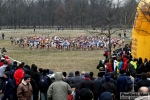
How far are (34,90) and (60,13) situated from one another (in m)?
82.5

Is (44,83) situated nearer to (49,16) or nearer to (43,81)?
(43,81)

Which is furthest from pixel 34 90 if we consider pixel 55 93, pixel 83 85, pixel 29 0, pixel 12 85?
pixel 29 0

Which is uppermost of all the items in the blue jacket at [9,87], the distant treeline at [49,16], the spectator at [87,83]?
the distant treeline at [49,16]

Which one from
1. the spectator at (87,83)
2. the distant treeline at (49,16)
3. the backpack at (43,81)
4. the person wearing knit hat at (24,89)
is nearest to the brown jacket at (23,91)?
the person wearing knit hat at (24,89)

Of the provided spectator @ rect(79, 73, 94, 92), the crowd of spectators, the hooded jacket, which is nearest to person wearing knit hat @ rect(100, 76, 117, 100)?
the crowd of spectators

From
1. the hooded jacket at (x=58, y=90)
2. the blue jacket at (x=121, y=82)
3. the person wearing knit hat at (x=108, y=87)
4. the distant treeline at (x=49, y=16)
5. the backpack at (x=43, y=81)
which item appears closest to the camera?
the hooded jacket at (x=58, y=90)

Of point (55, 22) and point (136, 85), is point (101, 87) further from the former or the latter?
point (55, 22)

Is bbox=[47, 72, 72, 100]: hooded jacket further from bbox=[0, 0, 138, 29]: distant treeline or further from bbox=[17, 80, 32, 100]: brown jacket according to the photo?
bbox=[0, 0, 138, 29]: distant treeline

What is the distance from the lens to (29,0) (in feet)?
405

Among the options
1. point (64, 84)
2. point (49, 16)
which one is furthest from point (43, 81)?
point (49, 16)

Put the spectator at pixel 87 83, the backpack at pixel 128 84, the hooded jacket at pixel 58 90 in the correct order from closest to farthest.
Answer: the hooded jacket at pixel 58 90 → the spectator at pixel 87 83 → the backpack at pixel 128 84

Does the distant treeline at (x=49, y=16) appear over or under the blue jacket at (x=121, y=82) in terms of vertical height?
over

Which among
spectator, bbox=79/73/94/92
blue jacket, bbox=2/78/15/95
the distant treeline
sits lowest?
blue jacket, bbox=2/78/15/95

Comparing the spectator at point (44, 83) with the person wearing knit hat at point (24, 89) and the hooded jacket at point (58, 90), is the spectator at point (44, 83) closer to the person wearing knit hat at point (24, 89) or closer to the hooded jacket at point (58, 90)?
the person wearing knit hat at point (24, 89)
